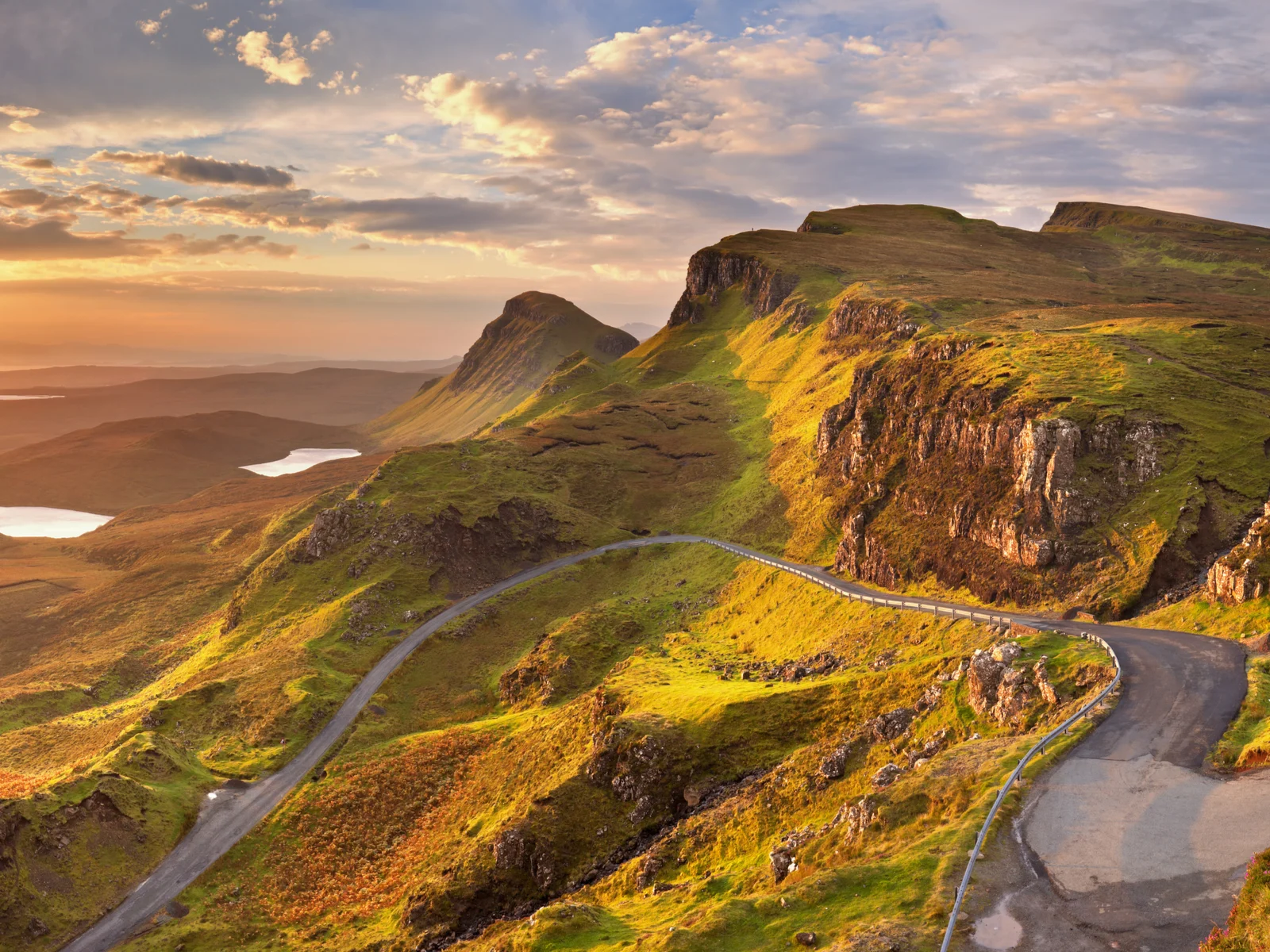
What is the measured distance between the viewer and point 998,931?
986 inches

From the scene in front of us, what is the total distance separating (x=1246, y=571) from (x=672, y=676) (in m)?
45.3

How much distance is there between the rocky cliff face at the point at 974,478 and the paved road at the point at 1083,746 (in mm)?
5843

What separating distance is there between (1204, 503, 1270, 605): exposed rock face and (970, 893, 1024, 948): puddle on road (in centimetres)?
3334

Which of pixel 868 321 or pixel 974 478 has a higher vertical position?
pixel 868 321

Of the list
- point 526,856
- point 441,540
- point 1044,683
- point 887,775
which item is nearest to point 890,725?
point 887,775

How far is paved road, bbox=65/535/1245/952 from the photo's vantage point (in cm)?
3562

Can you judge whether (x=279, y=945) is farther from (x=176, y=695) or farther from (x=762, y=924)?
(x=176, y=695)

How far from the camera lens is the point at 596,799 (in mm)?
54688

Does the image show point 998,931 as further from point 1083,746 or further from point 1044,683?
point 1044,683

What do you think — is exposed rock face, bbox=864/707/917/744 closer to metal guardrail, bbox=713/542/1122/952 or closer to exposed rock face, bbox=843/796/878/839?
exposed rock face, bbox=843/796/878/839

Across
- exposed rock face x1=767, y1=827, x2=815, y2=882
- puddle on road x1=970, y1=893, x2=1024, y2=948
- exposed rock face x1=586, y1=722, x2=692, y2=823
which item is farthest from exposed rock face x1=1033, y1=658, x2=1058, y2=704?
exposed rock face x1=586, y1=722, x2=692, y2=823

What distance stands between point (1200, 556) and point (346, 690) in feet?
282

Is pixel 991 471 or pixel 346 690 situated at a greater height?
pixel 991 471

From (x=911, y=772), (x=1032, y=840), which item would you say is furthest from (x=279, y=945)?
(x=1032, y=840)
